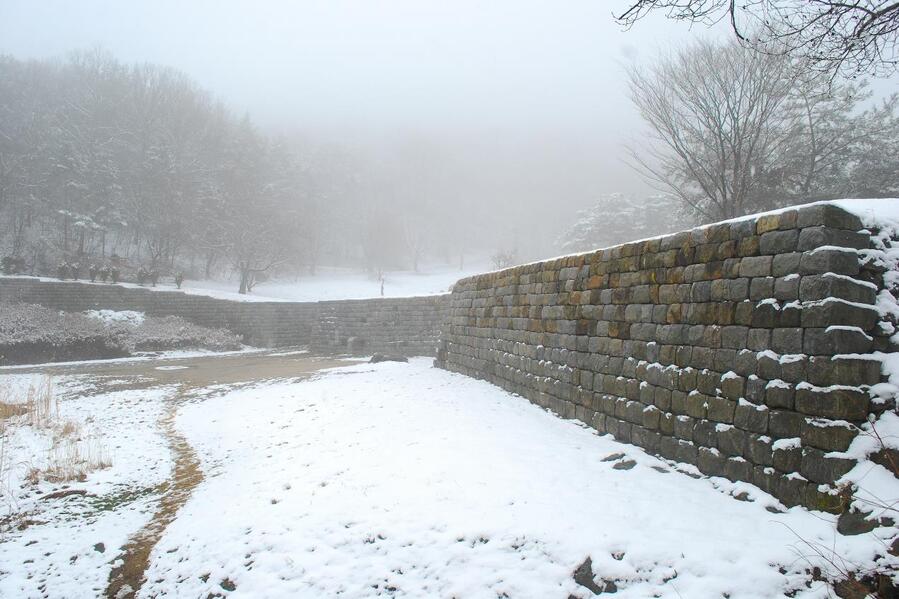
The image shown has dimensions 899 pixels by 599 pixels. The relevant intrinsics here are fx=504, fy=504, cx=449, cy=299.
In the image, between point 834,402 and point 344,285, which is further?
point 344,285

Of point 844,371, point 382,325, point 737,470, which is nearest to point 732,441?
point 737,470

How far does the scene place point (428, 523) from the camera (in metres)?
4.45

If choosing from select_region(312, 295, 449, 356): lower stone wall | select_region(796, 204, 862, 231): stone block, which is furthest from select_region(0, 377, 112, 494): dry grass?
select_region(312, 295, 449, 356): lower stone wall

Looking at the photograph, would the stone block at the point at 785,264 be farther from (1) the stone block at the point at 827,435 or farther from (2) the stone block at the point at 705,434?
(2) the stone block at the point at 705,434

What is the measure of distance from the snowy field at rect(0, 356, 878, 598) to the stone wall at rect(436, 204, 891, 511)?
1.06 ft

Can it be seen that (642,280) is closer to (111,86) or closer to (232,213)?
Result: (232,213)

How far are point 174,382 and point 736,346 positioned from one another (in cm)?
1375

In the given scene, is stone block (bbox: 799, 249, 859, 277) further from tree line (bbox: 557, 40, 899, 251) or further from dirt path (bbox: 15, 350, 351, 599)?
tree line (bbox: 557, 40, 899, 251)

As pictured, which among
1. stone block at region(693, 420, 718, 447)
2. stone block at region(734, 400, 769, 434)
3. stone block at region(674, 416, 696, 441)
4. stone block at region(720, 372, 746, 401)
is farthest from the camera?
stone block at region(674, 416, 696, 441)

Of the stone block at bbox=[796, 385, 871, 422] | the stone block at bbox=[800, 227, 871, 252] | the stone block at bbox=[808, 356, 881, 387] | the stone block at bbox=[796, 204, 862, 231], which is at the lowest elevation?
the stone block at bbox=[796, 385, 871, 422]

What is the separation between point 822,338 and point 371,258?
56618mm

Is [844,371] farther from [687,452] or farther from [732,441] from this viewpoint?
[687,452]

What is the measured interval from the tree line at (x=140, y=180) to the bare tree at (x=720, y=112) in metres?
30.6

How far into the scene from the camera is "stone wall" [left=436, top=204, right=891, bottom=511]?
139 inches
